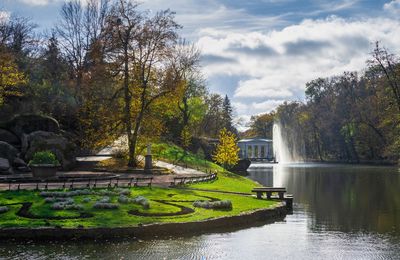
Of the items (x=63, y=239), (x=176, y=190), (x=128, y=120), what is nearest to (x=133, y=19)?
(x=128, y=120)

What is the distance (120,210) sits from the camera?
894 inches

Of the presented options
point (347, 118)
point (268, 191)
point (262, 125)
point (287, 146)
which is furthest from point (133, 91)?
point (262, 125)

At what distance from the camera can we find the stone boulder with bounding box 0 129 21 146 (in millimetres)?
41656

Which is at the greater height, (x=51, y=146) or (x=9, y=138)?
(x=9, y=138)

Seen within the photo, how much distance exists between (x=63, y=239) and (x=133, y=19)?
28.8 meters

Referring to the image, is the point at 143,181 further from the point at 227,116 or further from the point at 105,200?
the point at 227,116

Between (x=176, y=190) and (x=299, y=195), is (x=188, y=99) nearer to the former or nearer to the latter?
(x=299, y=195)

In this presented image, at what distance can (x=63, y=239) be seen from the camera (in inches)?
742

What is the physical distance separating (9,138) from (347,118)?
85.7 m

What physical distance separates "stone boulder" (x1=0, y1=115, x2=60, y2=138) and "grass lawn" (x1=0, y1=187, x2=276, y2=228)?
58.5ft

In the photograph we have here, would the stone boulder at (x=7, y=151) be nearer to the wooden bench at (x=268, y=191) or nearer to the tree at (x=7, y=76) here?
the tree at (x=7, y=76)

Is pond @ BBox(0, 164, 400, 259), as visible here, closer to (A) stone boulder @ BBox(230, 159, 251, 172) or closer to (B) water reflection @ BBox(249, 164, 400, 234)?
(B) water reflection @ BBox(249, 164, 400, 234)

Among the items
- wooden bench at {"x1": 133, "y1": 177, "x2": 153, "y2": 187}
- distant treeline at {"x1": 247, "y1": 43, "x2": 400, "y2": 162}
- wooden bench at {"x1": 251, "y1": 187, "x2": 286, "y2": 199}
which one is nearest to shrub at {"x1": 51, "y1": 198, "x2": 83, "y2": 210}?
wooden bench at {"x1": 133, "y1": 177, "x2": 153, "y2": 187}

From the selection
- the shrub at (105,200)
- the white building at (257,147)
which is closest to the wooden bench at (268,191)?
the shrub at (105,200)
